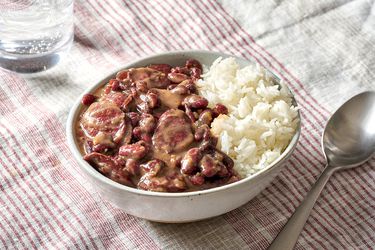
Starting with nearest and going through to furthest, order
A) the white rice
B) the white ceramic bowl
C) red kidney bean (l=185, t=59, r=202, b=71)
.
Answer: the white ceramic bowl, the white rice, red kidney bean (l=185, t=59, r=202, b=71)

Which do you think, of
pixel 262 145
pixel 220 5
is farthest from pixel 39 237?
pixel 220 5

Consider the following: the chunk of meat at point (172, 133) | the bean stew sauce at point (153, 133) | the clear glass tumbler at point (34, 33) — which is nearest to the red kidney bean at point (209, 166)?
the bean stew sauce at point (153, 133)

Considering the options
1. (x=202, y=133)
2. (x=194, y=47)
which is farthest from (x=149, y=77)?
(x=194, y=47)

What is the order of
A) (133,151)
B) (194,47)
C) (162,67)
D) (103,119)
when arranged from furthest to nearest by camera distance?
1. (194,47)
2. (162,67)
3. (103,119)
4. (133,151)

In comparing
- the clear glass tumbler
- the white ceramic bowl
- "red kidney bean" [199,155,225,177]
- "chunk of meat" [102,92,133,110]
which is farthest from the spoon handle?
the clear glass tumbler

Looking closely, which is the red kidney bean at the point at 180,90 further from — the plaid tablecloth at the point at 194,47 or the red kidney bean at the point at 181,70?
the plaid tablecloth at the point at 194,47

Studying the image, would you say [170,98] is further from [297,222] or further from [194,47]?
[194,47]

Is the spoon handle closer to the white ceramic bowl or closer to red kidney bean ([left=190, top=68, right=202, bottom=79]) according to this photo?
the white ceramic bowl
